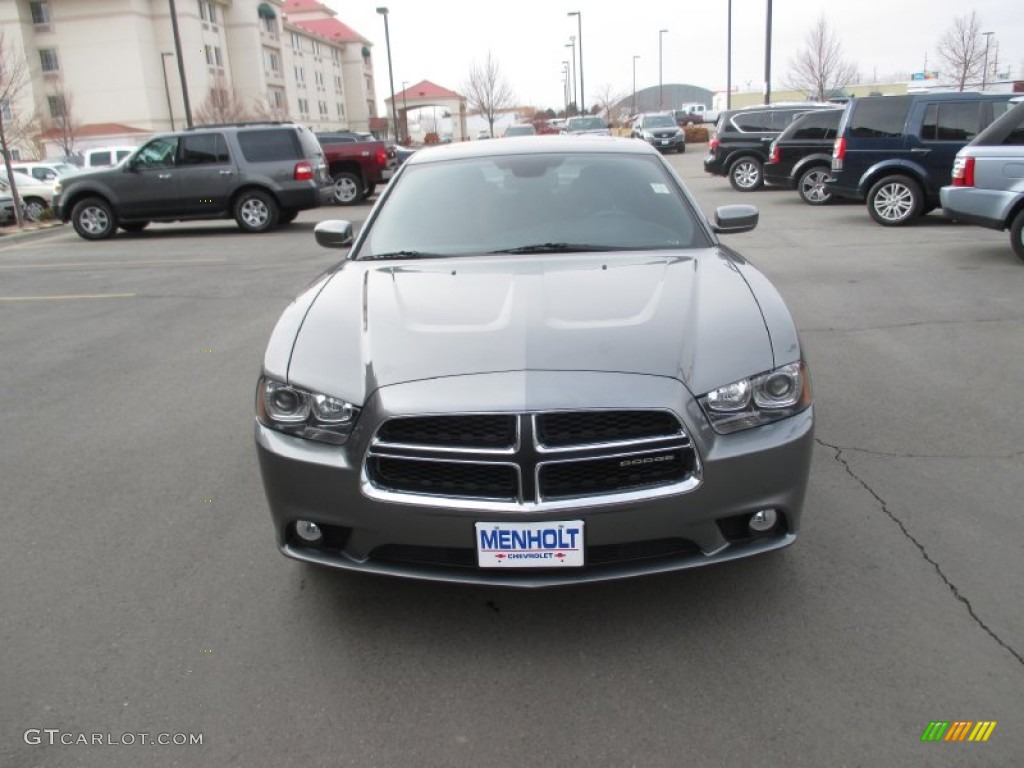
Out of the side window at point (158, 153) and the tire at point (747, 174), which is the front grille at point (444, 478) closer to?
the side window at point (158, 153)

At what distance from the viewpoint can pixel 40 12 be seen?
57812mm

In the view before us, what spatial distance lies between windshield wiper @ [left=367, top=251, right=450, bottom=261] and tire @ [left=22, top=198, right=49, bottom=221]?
1881cm

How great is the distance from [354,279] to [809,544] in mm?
2216

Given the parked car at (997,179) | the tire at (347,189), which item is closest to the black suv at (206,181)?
the tire at (347,189)

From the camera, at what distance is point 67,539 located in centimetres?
371

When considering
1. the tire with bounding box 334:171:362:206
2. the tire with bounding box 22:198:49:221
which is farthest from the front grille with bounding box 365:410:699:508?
the tire with bounding box 22:198:49:221

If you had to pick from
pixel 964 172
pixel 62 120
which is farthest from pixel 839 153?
pixel 62 120

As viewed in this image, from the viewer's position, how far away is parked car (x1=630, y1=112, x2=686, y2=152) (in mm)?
35781

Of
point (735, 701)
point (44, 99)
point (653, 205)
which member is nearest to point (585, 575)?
point (735, 701)

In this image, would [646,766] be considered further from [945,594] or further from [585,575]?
[945,594]

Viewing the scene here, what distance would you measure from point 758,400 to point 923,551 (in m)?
1.18

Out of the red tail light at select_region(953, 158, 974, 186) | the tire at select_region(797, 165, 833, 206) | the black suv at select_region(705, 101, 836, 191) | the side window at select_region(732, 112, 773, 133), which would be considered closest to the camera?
the red tail light at select_region(953, 158, 974, 186)
